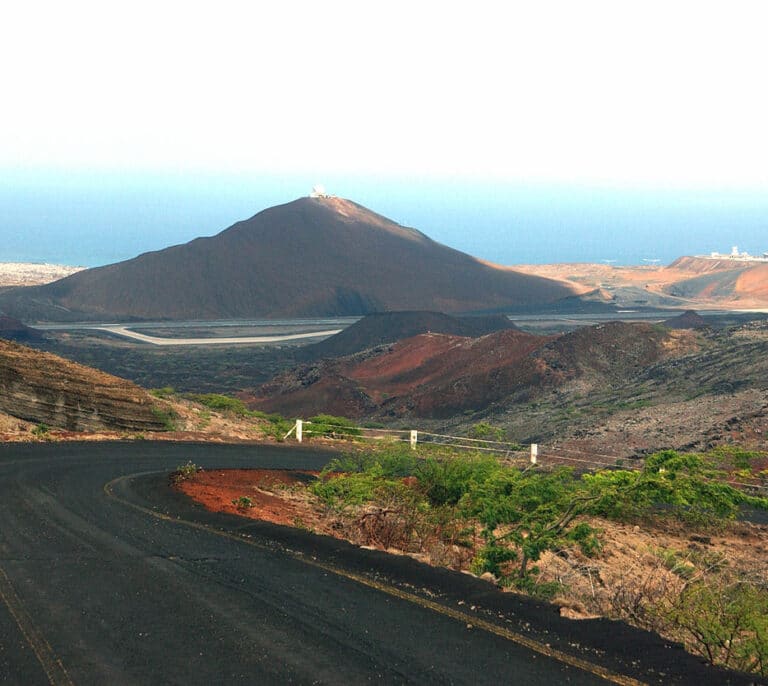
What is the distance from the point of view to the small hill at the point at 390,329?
8456 centimetres

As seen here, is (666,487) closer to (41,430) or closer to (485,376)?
(41,430)

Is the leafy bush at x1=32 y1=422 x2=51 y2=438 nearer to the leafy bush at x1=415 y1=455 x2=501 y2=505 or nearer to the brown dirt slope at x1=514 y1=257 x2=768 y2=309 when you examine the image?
the leafy bush at x1=415 y1=455 x2=501 y2=505

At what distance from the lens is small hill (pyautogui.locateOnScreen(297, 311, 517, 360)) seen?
84562 millimetres

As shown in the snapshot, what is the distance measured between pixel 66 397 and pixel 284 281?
99669 mm

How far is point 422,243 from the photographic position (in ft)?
459

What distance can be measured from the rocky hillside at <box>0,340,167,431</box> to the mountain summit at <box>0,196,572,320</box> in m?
90.5

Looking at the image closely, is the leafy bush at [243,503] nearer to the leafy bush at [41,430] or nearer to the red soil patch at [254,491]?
the red soil patch at [254,491]

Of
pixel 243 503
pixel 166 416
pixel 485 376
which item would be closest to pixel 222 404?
pixel 166 416

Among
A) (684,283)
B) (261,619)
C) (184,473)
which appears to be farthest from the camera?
(684,283)

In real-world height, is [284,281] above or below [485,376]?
above

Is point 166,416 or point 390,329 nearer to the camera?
point 166,416

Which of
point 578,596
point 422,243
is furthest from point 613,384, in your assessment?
point 422,243

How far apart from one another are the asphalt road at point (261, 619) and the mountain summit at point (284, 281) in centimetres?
10554

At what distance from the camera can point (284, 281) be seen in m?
123
